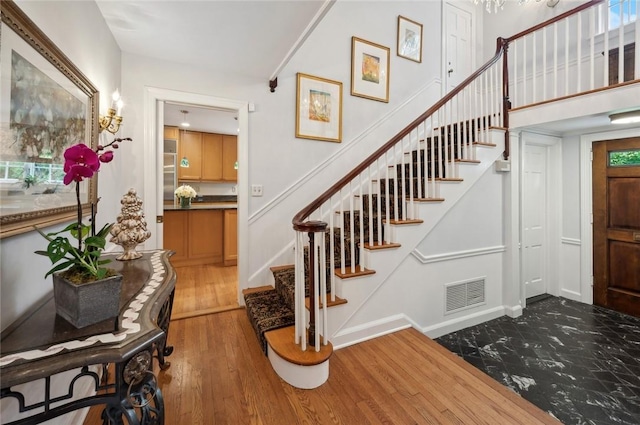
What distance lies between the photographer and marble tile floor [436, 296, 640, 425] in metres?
1.89

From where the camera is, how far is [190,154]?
523 centimetres

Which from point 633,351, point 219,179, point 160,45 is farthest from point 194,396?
point 219,179

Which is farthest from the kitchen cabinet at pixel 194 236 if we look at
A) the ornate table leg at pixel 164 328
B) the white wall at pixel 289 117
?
the ornate table leg at pixel 164 328

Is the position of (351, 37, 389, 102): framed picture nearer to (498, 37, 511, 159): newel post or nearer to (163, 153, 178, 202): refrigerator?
(498, 37, 511, 159): newel post

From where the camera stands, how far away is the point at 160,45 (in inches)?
89.3

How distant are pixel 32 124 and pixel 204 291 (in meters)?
2.65

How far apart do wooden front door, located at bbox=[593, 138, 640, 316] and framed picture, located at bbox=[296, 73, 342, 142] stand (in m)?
3.34

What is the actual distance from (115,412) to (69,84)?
1498mm

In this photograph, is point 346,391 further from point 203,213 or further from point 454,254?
point 203,213

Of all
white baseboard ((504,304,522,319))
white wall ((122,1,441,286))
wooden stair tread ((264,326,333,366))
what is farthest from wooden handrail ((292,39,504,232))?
white baseboard ((504,304,522,319))

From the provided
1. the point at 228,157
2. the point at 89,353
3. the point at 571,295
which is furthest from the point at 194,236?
the point at 571,295

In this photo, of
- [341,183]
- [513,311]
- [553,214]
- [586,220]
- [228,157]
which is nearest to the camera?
[341,183]

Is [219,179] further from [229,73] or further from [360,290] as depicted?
[360,290]

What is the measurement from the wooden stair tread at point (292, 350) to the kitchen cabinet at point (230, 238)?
2.56m
